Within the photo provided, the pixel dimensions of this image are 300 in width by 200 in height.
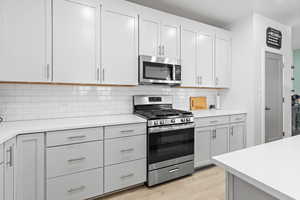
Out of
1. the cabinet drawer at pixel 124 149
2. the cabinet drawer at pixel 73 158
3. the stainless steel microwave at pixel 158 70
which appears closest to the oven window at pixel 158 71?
the stainless steel microwave at pixel 158 70

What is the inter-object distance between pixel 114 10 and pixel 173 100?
1.76 m

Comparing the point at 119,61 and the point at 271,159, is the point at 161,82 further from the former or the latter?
the point at 271,159

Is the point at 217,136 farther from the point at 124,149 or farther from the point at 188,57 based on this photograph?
the point at 124,149

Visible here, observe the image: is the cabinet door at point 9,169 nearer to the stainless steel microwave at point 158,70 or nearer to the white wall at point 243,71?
the stainless steel microwave at point 158,70

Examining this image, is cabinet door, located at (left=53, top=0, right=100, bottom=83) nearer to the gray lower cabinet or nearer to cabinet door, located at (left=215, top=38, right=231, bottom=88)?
the gray lower cabinet

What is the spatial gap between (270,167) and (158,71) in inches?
78.8

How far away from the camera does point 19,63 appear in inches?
70.1

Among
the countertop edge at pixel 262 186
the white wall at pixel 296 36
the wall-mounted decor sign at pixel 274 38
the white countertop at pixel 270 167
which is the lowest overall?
the countertop edge at pixel 262 186

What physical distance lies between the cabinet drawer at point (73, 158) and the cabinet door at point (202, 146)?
4.91 feet

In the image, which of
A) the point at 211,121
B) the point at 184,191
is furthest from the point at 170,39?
the point at 184,191

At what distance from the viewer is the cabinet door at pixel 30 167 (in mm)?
1518

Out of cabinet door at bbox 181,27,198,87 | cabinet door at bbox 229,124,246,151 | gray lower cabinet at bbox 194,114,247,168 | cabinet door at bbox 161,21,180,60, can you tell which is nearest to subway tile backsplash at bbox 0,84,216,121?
cabinet door at bbox 181,27,198,87

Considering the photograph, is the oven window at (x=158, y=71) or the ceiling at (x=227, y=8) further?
the ceiling at (x=227, y=8)

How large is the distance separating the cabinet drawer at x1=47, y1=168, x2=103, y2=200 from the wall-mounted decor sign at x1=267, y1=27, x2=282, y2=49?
383 cm
